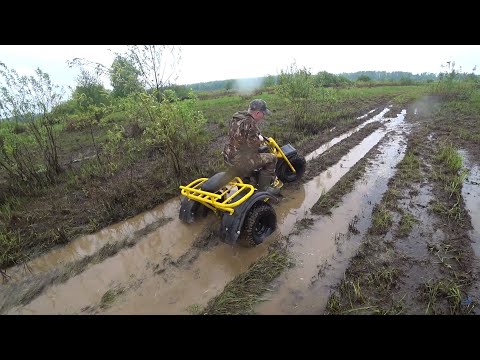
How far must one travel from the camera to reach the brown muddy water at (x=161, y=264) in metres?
3.11

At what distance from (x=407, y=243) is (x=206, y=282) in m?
2.83

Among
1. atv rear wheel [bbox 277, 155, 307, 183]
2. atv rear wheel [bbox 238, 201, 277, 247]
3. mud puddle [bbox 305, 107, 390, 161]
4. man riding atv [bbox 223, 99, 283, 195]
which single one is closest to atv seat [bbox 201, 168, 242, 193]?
man riding atv [bbox 223, 99, 283, 195]

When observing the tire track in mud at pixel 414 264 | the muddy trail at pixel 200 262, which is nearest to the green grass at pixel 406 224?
the tire track in mud at pixel 414 264

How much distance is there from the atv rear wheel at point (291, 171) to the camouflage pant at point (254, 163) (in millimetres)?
1101

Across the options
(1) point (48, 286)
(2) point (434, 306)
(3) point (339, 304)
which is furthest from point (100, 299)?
(2) point (434, 306)

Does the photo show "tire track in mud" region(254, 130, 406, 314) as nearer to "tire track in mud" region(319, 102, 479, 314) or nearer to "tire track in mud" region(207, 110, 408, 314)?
"tire track in mud" region(207, 110, 408, 314)

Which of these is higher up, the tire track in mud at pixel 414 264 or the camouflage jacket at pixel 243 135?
the camouflage jacket at pixel 243 135

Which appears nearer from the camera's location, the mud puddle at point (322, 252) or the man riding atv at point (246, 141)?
the mud puddle at point (322, 252)

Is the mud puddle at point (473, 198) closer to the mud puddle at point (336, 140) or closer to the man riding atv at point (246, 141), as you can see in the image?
the man riding atv at point (246, 141)

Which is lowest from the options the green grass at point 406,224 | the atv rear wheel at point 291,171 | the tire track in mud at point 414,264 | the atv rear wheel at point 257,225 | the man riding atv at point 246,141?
the tire track in mud at point 414,264

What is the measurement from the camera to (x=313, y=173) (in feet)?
21.5

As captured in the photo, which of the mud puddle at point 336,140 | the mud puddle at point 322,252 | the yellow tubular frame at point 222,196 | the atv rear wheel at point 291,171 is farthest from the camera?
the mud puddle at point 336,140

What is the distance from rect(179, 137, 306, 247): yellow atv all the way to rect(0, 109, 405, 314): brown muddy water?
216 millimetres

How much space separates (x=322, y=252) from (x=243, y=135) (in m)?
2.01
